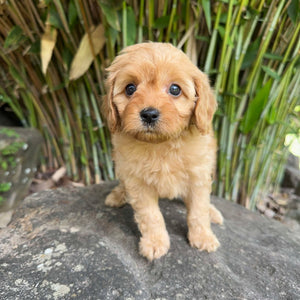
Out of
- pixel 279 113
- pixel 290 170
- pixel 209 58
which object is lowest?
pixel 290 170

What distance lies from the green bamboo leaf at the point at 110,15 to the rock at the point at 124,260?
1.48 metres

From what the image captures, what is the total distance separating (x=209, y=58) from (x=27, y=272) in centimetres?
209

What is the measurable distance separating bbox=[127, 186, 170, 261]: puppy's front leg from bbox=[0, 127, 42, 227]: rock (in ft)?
4.76

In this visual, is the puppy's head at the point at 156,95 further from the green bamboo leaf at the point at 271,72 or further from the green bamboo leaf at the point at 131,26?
the green bamboo leaf at the point at 271,72

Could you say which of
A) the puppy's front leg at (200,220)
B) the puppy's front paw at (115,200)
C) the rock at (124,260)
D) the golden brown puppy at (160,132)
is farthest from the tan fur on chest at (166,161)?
the puppy's front paw at (115,200)

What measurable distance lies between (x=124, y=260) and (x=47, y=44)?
1.84 metres

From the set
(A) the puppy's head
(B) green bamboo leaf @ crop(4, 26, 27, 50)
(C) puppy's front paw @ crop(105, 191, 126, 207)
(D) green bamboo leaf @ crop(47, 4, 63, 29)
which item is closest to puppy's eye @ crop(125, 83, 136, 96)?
(A) the puppy's head

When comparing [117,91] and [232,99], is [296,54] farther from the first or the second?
[117,91]

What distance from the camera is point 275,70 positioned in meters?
2.41

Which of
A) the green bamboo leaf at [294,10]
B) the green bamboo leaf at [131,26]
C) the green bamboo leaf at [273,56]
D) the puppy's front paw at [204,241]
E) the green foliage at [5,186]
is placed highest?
the green bamboo leaf at [294,10]

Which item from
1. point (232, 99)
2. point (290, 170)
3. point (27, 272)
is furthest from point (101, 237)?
point (290, 170)

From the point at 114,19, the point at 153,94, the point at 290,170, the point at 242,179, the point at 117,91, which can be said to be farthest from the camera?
the point at 290,170

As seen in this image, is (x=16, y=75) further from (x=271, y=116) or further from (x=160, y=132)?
(x=271, y=116)

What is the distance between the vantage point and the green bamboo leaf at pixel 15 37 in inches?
93.7
